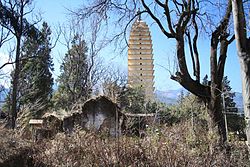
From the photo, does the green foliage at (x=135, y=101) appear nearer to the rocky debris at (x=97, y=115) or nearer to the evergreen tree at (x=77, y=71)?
the evergreen tree at (x=77, y=71)

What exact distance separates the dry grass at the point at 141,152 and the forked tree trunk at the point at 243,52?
2.56 feet

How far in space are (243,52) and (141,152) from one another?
2.58 meters

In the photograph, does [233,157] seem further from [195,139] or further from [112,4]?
[112,4]

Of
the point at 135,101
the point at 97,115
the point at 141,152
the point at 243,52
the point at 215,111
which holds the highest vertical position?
the point at 135,101

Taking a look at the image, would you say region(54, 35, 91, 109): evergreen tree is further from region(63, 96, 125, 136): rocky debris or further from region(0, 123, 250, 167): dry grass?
region(0, 123, 250, 167): dry grass

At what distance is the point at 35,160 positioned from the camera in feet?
19.8

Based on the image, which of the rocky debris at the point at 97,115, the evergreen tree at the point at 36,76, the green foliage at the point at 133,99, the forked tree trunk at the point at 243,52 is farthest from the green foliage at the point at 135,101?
the forked tree trunk at the point at 243,52

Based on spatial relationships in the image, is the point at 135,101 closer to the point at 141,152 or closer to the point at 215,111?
the point at 215,111

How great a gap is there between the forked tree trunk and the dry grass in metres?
0.78

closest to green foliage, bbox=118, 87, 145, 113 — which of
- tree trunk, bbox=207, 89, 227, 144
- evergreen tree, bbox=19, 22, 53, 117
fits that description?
evergreen tree, bbox=19, 22, 53, 117

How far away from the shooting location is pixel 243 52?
17.1ft

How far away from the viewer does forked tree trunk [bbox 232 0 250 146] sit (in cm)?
509

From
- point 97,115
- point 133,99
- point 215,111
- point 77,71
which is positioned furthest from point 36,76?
point 215,111

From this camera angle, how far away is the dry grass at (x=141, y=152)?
4348 mm
